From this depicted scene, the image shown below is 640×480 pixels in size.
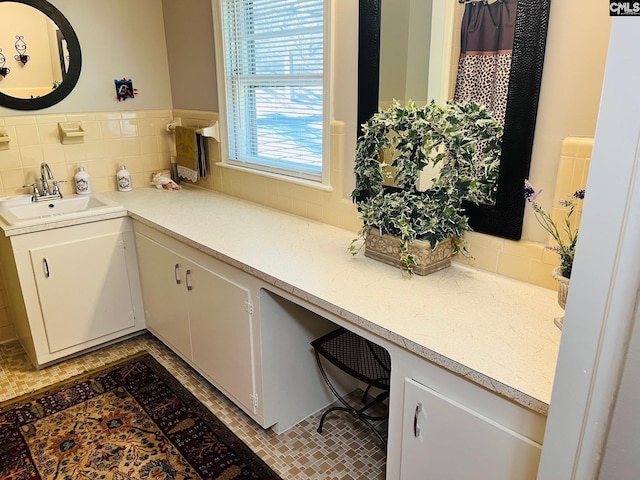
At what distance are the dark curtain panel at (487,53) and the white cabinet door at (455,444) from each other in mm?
960

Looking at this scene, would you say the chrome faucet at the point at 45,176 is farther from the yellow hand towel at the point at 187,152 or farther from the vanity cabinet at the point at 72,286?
the yellow hand towel at the point at 187,152

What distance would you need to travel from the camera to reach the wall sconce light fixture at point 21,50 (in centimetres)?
256

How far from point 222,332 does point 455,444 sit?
118 cm

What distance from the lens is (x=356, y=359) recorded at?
1.92 meters

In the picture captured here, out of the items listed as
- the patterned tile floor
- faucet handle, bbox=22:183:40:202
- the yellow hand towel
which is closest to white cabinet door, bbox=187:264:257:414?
the patterned tile floor

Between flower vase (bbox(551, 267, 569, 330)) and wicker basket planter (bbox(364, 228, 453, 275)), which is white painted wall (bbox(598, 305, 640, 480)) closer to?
flower vase (bbox(551, 267, 569, 330))

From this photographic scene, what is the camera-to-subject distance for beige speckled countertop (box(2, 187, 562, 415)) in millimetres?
1157

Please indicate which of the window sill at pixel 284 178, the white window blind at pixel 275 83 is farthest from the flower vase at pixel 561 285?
the white window blind at pixel 275 83

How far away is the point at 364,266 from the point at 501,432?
79 centimetres

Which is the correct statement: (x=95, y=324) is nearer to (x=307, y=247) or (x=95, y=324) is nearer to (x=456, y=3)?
(x=307, y=247)

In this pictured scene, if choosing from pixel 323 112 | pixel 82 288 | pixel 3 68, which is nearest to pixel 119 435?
pixel 82 288

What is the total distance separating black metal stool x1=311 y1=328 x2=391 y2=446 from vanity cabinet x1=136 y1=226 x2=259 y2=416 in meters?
0.31

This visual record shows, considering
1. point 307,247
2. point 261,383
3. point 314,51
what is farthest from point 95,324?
point 314,51

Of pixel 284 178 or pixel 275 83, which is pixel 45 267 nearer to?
pixel 284 178
